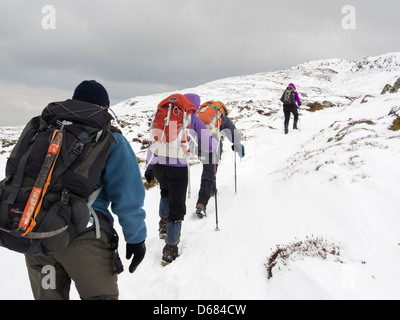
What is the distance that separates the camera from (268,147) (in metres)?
12.5

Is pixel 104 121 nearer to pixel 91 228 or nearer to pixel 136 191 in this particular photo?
pixel 136 191

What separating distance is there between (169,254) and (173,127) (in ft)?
7.21

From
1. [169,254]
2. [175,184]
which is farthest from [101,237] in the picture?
[169,254]

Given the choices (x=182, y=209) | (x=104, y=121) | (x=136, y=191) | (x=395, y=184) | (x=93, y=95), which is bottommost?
(x=182, y=209)

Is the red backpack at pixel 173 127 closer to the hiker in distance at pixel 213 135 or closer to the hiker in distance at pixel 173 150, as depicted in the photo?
the hiker in distance at pixel 173 150

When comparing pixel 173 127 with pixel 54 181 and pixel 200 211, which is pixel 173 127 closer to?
pixel 54 181

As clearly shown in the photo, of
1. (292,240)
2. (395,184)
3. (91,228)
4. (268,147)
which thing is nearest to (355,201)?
(395,184)

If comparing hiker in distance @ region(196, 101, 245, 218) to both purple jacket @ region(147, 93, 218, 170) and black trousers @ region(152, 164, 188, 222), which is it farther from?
black trousers @ region(152, 164, 188, 222)

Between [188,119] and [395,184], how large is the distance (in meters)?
3.81

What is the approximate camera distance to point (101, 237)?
201 cm

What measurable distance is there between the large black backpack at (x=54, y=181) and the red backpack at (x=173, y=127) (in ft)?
6.50

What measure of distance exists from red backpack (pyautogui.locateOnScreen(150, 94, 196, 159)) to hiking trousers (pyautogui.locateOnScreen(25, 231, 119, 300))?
2034 millimetres

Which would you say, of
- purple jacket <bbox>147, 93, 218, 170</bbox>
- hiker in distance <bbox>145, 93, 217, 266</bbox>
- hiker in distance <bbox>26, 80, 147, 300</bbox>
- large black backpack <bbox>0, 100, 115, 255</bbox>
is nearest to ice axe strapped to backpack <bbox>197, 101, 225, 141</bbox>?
purple jacket <bbox>147, 93, 218, 170</bbox>

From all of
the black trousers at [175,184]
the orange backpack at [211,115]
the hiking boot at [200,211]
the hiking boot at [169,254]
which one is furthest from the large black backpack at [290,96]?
the hiking boot at [169,254]
